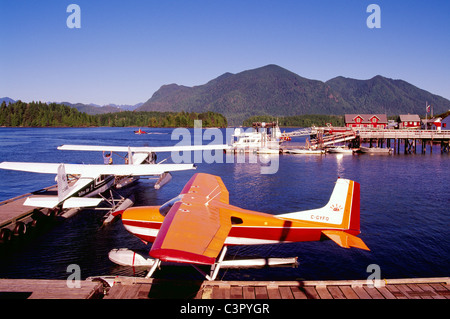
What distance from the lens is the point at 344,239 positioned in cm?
1023

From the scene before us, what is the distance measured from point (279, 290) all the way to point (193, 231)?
9.49 feet

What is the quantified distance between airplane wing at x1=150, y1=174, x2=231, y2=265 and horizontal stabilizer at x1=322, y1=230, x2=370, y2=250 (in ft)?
12.8

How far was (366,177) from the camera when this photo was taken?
34469 millimetres

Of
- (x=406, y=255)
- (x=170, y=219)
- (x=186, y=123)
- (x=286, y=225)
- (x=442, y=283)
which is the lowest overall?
(x=406, y=255)

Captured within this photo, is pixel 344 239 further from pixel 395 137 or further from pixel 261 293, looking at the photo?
pixel 395 137

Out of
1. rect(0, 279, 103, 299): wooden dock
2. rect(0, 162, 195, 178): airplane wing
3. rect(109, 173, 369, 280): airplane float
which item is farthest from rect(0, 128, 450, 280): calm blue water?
rect(0, 279, 103, 299): wooden dock

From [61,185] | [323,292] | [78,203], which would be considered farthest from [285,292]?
[61,185]

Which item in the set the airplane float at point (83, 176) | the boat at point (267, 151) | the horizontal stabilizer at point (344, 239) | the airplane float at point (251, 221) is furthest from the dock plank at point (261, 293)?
the boat at point (267, 151)

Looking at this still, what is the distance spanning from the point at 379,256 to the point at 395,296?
281 inches

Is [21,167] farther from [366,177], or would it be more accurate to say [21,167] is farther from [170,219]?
[366,177]

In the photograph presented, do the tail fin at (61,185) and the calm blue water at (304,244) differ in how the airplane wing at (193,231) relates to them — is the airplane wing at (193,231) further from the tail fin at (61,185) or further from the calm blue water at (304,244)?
the tail fin at (61,185)

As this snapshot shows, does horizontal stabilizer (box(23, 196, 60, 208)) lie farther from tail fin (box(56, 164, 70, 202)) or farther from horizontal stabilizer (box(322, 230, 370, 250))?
horizontal stabilizer (box(322, 230, 370, 250))

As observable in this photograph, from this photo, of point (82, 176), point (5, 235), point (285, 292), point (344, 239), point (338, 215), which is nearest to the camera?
point (285, 292)
